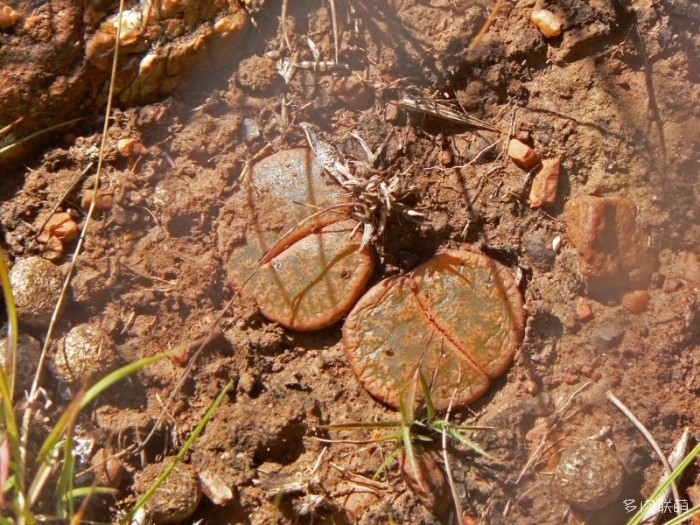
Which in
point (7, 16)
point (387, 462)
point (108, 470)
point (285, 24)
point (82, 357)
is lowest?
point (387, 462)

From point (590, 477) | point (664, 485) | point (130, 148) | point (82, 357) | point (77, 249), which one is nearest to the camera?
point (664, 485)

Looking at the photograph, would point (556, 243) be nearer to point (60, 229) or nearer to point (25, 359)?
point (60, 229)

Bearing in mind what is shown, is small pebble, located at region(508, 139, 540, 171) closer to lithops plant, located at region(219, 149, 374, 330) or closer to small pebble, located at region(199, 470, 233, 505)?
lithops plant, located at region(219, 149, 374, 330)

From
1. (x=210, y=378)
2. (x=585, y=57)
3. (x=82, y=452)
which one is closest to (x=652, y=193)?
(x=585, y=57)

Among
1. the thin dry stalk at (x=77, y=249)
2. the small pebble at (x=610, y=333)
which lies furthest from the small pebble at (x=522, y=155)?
the thin dry stalk at (x=77, y=249)

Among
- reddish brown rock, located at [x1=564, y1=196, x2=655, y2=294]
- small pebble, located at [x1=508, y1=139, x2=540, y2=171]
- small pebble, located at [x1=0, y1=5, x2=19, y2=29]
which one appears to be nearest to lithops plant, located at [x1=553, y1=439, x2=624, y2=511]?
reddish brown rock, located at [x1=564, y1=196, x2=655, y2=294]

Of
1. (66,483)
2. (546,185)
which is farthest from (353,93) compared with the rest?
(66,483)

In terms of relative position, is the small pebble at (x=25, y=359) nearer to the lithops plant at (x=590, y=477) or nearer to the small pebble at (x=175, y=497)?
the small pebble at (x=175, y=497)

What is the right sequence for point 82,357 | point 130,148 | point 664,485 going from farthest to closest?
point 130,148 → point 82,357 → point 664,485
